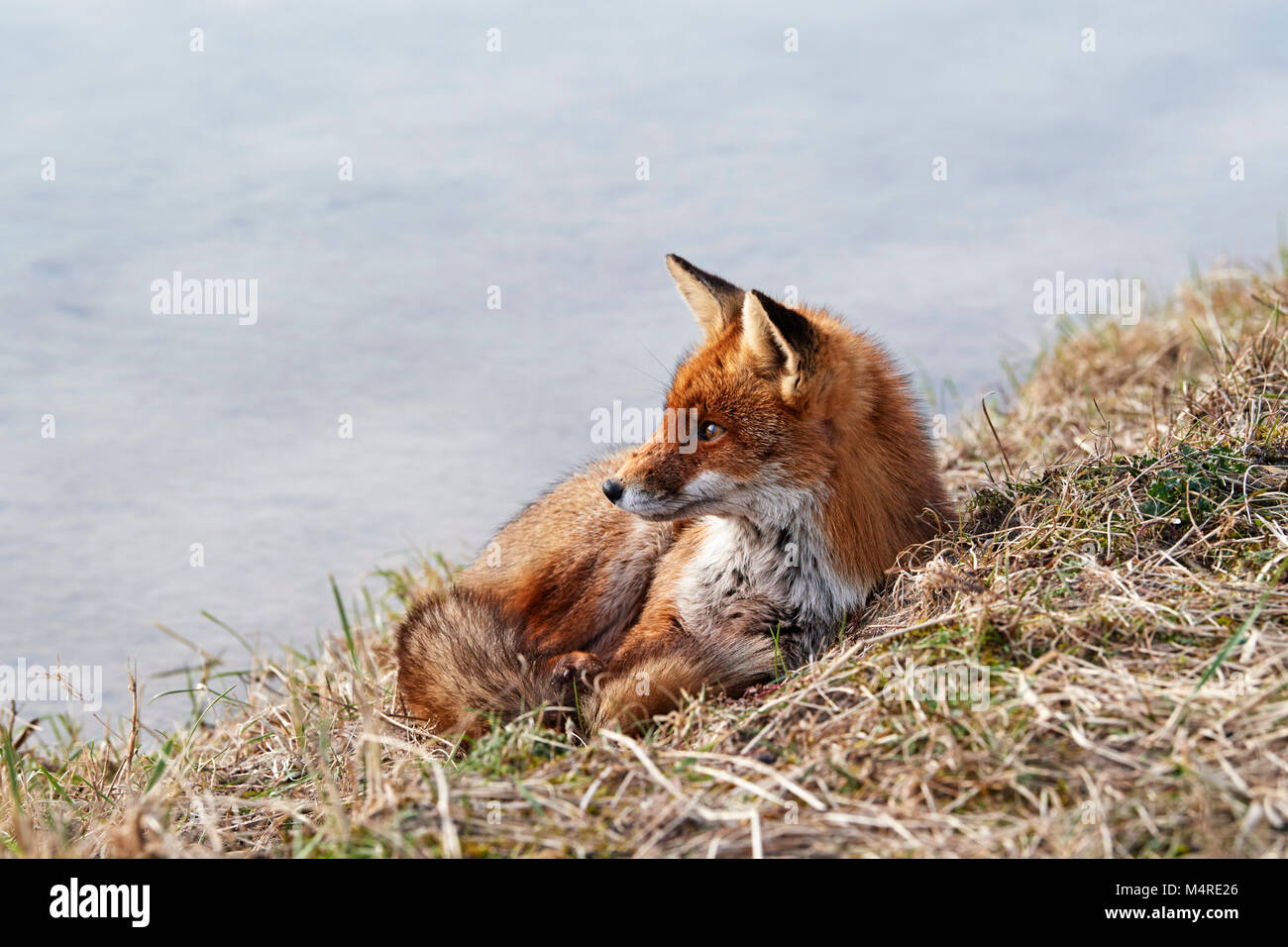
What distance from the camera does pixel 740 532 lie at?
4.57m

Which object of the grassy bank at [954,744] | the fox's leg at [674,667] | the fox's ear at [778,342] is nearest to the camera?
the grassy bank at [954,744]

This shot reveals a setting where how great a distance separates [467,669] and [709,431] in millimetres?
1475

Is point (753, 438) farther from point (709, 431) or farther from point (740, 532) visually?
point (740, 532)

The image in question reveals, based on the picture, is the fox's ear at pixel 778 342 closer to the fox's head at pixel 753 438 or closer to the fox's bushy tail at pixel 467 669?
the fox's head at pixel 753 438

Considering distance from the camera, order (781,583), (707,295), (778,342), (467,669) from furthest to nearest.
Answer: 1. (707,295)
2. (781,583)
3. (778,342)
4. (467,669)

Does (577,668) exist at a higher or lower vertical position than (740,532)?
lower

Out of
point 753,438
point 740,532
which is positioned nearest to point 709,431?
point 753,438

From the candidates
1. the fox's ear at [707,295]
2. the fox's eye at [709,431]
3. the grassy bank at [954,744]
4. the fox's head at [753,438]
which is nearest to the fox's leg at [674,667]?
the grassy bank at [954,744]

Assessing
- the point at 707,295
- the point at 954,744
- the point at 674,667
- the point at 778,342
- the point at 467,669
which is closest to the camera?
the point at 954,744

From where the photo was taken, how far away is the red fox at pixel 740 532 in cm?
412

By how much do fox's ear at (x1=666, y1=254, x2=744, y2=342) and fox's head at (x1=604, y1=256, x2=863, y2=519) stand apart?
486 mm

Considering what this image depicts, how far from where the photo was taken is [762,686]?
4070 mm

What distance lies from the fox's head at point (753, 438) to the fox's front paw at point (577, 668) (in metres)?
0.68
